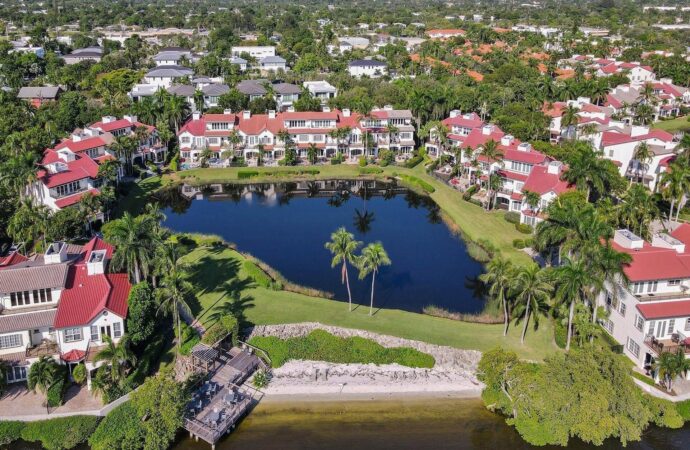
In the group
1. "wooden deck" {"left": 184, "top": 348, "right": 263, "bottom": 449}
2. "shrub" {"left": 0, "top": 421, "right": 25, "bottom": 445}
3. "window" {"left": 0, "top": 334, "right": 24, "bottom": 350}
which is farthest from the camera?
"window" {"left": 0, "top": 334, "right": 24, "bottom": 350}

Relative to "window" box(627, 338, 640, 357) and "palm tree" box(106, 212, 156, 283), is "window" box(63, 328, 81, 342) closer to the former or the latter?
"palm tree" box(106, 212, 156, 283)

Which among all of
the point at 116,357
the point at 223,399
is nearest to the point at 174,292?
the point at 116,357

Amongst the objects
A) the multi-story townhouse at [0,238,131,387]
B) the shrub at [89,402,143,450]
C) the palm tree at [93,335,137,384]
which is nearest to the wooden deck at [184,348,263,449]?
the shrub at [89,402,143,450]

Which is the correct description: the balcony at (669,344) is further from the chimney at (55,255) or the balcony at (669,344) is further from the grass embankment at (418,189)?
the chimney at (55,255)

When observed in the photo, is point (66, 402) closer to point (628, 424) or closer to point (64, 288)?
point (64, 288)

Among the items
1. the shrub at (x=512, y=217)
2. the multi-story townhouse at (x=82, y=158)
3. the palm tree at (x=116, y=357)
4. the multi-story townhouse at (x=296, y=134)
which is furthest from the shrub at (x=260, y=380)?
the multi-story townhouse at (x=296, y=134)

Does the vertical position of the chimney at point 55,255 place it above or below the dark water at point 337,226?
above

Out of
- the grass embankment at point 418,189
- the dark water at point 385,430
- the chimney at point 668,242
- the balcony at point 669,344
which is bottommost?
the dark water at point 385,430
